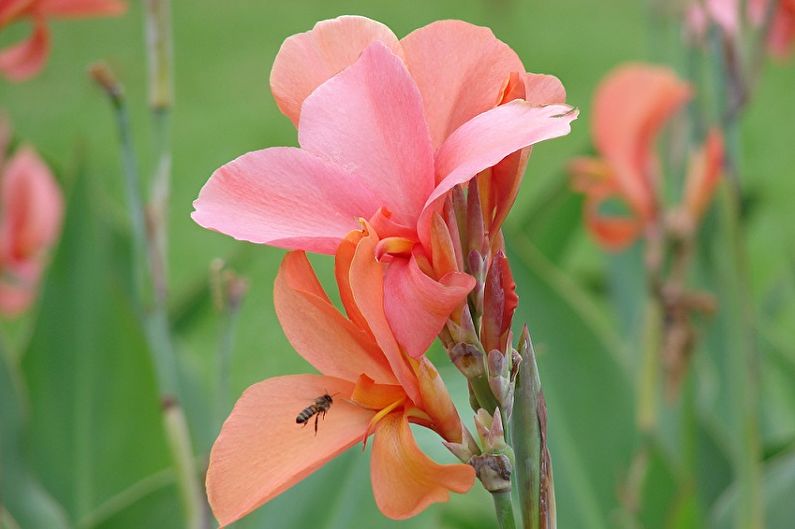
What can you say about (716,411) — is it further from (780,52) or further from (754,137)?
(754,137)

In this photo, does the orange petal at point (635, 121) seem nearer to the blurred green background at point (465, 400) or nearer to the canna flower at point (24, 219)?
the blurred green background at point (465, 400)

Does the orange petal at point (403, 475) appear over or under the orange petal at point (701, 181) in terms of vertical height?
over

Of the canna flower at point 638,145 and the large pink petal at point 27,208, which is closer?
the canna flower at point 638,145

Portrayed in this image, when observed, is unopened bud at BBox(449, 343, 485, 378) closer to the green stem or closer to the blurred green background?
the green stem

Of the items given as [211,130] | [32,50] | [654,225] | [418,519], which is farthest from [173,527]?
[211,130]

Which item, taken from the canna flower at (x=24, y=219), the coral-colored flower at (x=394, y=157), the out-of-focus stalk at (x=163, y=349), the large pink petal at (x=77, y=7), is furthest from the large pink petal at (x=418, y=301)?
the canna flower at (x=24, y=219)

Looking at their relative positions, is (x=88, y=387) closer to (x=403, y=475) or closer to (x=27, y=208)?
(x=27, y=208)

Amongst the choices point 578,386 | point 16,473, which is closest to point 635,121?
point 578,386
